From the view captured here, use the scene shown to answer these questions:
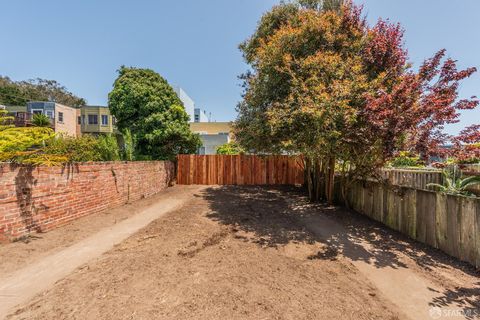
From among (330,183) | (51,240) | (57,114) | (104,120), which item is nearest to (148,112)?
(51,240)

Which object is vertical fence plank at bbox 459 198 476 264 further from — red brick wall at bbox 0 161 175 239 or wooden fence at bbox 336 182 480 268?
red brick wall at bbox 0 161 175 239

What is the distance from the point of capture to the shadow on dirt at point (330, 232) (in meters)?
4.36

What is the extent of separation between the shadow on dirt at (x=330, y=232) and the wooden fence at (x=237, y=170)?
4600 millimetres

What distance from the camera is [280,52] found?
23.4ft

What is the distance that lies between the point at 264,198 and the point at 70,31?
1139 cm

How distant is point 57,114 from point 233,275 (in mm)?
35999

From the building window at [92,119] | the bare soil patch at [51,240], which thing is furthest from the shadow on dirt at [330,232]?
the building window at [92,119]

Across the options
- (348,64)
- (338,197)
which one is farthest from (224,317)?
(338,197)

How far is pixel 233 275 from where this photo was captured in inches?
146

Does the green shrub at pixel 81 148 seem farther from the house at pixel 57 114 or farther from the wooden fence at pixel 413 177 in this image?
the house at pixel 57 114

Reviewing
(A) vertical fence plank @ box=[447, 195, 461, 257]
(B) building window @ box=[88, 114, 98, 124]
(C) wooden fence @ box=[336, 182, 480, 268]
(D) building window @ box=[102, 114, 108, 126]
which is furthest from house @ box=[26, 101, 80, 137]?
(A) vertical fence plank @ box=[447, 195, 461, 257]

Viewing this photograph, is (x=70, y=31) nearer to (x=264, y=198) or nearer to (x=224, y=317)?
(x=264, y=198)

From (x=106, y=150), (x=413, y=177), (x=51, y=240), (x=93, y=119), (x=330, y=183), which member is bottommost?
(x=51, y=240)

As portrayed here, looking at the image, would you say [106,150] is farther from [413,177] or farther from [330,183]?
[413,177]
